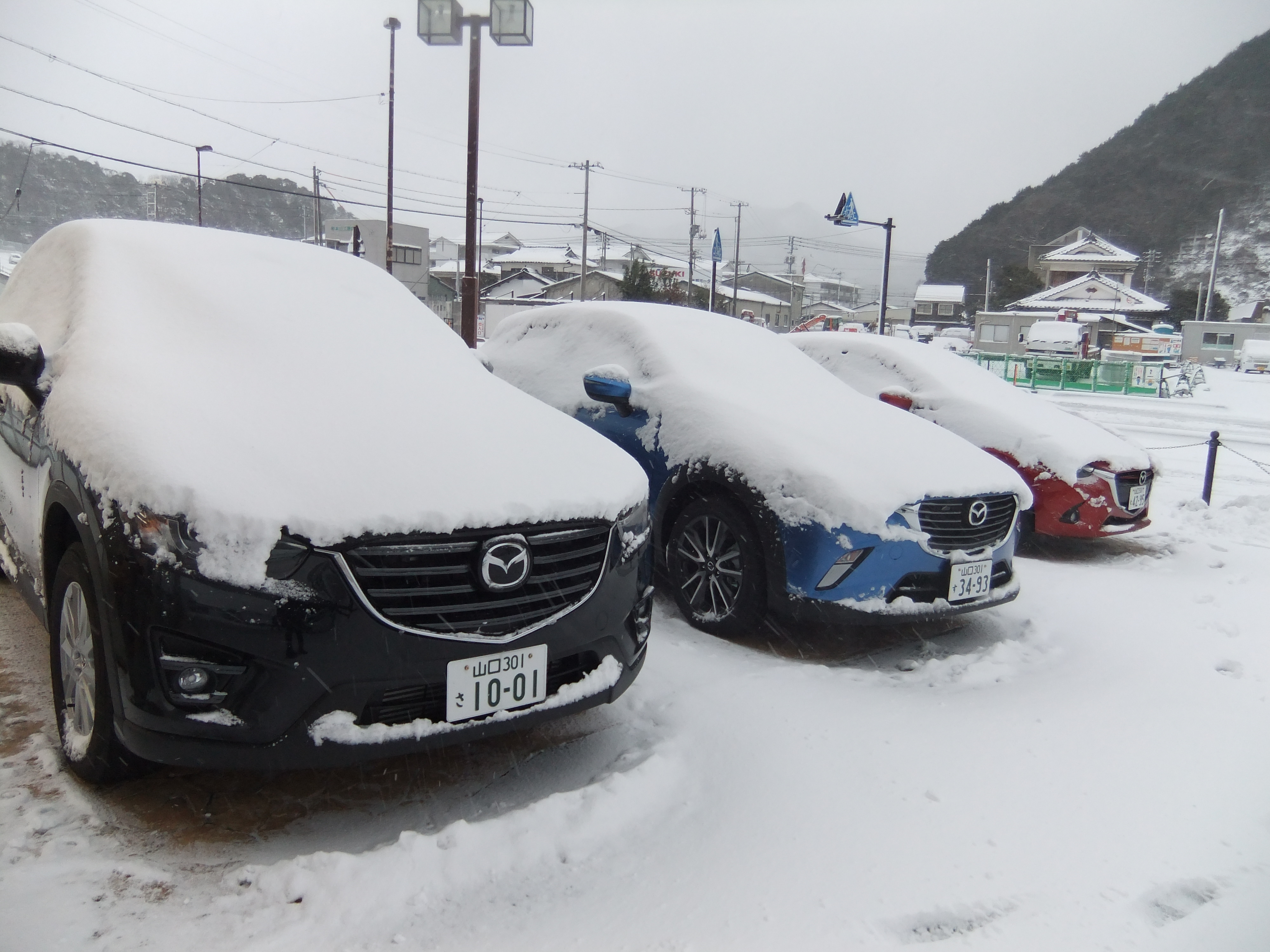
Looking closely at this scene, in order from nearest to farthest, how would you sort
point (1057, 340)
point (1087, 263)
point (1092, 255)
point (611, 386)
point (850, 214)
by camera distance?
point (611, 386), point (850, 214), point (1057, 340), point (1092, 255), point (1087, 263)

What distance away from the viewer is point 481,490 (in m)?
2.47

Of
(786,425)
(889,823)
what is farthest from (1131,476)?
(889,823)

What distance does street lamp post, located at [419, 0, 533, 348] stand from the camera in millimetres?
10305

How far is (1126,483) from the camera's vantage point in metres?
5.96

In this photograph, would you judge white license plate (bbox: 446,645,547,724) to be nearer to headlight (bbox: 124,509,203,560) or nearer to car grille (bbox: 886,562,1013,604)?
headlight (bbox: 124,509,203,560)

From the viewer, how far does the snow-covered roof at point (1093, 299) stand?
60125mm

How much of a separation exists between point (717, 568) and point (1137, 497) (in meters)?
3.58

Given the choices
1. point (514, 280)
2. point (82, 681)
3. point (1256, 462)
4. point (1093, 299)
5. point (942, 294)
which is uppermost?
point (942, 294)

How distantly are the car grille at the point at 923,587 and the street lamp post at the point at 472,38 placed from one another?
7479 millimetres

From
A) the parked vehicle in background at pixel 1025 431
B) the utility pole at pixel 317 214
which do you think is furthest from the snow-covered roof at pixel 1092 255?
the parked vehicle in background at pixel 1025 431

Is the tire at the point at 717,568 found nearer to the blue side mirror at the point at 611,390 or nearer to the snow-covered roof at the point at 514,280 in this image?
the blue side mirror at the point at 611,390

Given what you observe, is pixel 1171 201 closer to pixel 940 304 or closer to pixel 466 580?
pixel 940 304

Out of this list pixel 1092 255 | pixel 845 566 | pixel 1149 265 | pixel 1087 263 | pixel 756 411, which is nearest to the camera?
A: pixel 845 566

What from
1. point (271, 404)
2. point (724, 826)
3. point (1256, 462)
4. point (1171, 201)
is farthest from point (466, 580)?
point (1171, 201)
